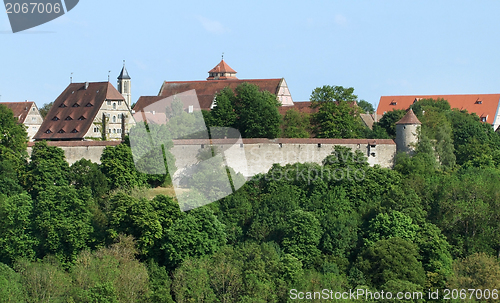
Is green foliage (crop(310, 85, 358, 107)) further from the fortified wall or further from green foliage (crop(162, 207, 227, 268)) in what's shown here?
green foliage (crop(162, 207, 227, 268))

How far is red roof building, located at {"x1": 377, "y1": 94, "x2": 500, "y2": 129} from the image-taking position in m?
70.1

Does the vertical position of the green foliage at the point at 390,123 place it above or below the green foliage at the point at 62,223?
above

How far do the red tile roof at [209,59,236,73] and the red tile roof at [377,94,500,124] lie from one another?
15393 millimetres

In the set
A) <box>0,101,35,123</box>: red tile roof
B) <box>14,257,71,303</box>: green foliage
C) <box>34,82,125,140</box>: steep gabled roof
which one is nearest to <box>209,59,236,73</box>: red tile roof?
<box>0,101,35,123</box>: red tile roof

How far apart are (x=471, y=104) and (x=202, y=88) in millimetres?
28232

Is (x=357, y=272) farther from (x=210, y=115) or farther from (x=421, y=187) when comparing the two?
(x=210, y=115)

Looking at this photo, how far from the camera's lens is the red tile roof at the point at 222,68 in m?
64.1

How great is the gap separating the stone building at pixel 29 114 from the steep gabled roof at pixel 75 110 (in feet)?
30.6

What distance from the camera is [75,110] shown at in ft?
150

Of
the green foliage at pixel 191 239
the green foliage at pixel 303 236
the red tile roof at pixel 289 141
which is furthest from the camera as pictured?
the red tile roof at pixel 289 141

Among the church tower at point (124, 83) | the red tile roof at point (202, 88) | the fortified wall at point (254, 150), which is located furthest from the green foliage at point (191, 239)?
the church tower at point (124, 83)

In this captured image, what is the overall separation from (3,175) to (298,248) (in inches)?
490

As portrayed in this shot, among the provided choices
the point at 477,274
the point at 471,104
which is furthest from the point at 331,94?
the point at 471,104

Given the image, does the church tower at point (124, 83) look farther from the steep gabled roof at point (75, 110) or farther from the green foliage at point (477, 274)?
the green foliage at point (477, 274)
